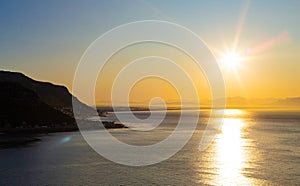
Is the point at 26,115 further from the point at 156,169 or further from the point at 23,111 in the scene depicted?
the point at 156,169

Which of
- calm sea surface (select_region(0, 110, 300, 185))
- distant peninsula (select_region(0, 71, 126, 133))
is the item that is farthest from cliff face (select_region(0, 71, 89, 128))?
calm sea surface (select_region(0, 110, 300, 185))

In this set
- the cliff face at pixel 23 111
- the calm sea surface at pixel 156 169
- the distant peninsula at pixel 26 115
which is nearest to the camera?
the calm sea surface at pixel 156 169

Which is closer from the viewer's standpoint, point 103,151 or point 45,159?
point 45,159

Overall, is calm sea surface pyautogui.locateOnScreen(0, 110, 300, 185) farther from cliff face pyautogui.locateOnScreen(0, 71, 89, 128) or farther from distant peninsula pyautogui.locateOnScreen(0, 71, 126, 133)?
cliff face pyautogui.locateOnScreen(0, 71, 89, 128)

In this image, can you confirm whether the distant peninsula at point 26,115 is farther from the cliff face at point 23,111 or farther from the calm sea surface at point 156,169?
the calm sea surface at point 156,169

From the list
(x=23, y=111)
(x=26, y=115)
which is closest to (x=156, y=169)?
(x=26, y=115)

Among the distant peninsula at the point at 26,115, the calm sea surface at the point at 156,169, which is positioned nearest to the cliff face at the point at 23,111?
the distant peninsula at the point at 26,115

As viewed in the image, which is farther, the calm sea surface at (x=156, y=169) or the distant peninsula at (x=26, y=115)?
the distant peninsula at (x=26, y=115)

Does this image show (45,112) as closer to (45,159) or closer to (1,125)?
(1,125)

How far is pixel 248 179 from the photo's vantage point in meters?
37.6

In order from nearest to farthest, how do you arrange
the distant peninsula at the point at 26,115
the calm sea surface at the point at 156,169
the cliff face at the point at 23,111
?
the calm sea surface at the point at 156,169
the distant peninsula at the point at 26,115
the cliff face at the point at 23,111

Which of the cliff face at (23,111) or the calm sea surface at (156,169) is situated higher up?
the cliff face at (23,111)

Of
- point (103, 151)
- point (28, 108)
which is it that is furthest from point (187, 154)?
point (28, 108)

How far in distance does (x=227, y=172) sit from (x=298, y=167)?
10714 mm
